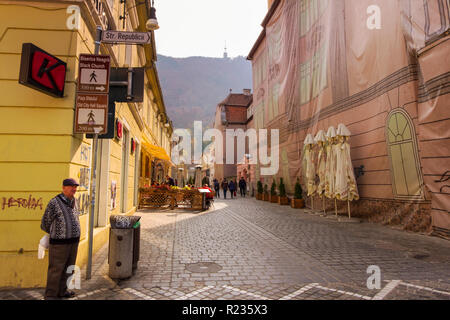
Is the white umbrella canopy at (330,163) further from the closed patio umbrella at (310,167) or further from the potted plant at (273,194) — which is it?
the potted plant at (273,194)

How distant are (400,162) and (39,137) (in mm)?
9426

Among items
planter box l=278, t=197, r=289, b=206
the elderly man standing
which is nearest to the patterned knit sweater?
the elderly man standing

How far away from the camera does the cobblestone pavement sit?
3586 millimetres

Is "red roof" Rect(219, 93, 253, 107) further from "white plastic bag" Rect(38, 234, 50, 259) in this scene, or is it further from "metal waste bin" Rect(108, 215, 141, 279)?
"white plastic bag" Rect(38, 234, 50, 259)

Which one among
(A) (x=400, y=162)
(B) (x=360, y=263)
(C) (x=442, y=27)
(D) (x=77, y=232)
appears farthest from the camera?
(A) (x=400, y=162)

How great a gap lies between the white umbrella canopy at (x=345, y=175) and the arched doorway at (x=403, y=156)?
1406 millimetres

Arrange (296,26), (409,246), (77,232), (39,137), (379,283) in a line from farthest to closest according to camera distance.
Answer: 1. (296,26)
2. (409,246)
3. (39,137)
4. (379,283)
5. (77,232)

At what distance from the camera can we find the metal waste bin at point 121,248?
13.4 ft

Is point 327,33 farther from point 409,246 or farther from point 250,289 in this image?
point 250,289

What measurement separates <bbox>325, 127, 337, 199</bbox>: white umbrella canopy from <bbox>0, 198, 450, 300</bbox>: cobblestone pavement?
2855mm

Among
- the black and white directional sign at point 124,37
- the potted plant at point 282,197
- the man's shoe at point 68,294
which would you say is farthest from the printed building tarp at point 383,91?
the man's shoe at point 68,294

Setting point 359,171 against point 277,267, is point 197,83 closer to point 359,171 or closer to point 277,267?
point 359,171

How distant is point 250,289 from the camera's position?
3.72 meters
